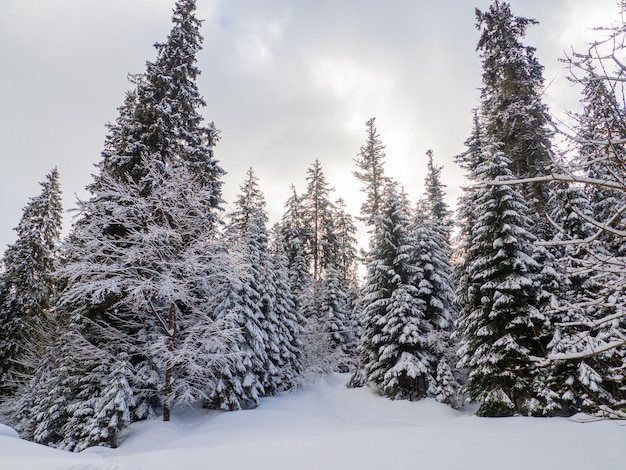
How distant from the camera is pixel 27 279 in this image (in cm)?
1923

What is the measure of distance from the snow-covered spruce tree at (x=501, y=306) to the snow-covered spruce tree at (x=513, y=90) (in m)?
2.12

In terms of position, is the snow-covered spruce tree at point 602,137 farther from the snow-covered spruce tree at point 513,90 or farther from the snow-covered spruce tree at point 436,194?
the snow-covered spruce tree at point 436,194

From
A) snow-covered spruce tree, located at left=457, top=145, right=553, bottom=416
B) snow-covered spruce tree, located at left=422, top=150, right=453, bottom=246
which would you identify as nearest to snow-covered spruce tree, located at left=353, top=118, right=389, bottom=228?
snow-covered spruce tree, located at left=422, top=150, right=453, bottom=246

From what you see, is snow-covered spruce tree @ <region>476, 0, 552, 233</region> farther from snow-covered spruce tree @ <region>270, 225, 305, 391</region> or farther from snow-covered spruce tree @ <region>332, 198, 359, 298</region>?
snow-covered spruce tree @ <region>332, 198, 359, 298</region>

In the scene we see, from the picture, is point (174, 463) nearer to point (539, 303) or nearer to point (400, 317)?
point (539, 303)

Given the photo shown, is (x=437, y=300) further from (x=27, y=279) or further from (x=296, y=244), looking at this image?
(x=27, y=279)

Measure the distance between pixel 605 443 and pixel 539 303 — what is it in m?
5.66

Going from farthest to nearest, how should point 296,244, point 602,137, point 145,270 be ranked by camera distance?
1. point 296,244
2. point 145,270
3. point 602,137

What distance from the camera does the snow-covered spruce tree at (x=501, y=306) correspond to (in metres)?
10.4

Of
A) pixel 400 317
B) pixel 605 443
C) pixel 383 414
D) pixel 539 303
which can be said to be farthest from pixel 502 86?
pixel 383 414

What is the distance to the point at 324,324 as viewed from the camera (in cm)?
2478

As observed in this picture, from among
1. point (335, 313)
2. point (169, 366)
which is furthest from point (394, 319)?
point (335, 313)

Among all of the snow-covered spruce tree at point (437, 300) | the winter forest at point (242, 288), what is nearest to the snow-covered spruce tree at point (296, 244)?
the winter forest at point (242, 288)

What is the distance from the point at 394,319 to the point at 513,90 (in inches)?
448
